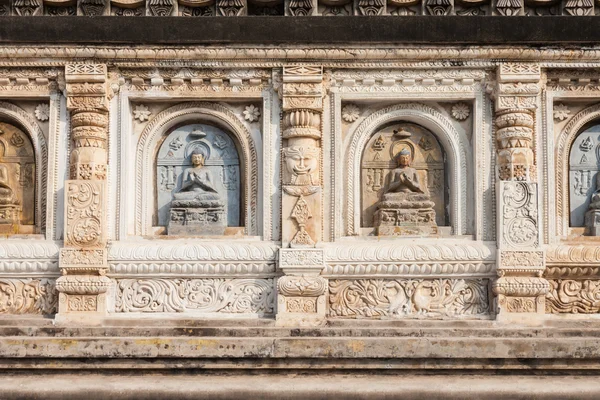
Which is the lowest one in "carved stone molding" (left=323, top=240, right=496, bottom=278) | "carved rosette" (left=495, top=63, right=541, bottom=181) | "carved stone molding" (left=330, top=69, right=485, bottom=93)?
"carved stone molding" (left=323, top=240, right=496, bottom=278)

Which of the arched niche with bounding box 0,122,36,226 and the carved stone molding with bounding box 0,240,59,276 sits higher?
the arched niche with bounding box 0,122,36,226

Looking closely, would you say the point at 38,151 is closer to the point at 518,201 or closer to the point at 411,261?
the point at 411,261

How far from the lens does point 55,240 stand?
11.6m

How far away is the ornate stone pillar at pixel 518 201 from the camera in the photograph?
36.5ft

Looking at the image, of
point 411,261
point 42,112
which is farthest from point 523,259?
point 42,112

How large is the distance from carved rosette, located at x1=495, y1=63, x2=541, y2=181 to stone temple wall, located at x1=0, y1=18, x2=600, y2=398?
0.08 feet

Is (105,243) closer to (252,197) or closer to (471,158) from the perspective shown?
(252,197)

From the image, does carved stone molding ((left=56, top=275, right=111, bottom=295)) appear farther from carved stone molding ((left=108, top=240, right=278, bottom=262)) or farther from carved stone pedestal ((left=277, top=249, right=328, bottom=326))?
carved stone pedestal ((left=277, top=249, right=328, bottom=326))

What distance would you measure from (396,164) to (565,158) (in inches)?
95.7

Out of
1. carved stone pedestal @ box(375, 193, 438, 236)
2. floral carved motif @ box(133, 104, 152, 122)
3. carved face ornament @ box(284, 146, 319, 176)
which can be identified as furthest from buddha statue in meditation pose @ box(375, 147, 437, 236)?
floral carved motif @ box(133, 104, 152, 122)

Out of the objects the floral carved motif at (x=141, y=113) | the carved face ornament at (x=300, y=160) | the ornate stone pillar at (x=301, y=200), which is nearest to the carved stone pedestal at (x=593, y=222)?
the ornate stone pillar at (x=301, y=200)

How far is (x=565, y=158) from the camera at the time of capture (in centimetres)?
1179

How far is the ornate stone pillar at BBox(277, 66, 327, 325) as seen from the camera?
11.1 meters

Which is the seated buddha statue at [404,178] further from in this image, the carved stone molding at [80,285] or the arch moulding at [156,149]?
the carved stone molding at [80,285]
